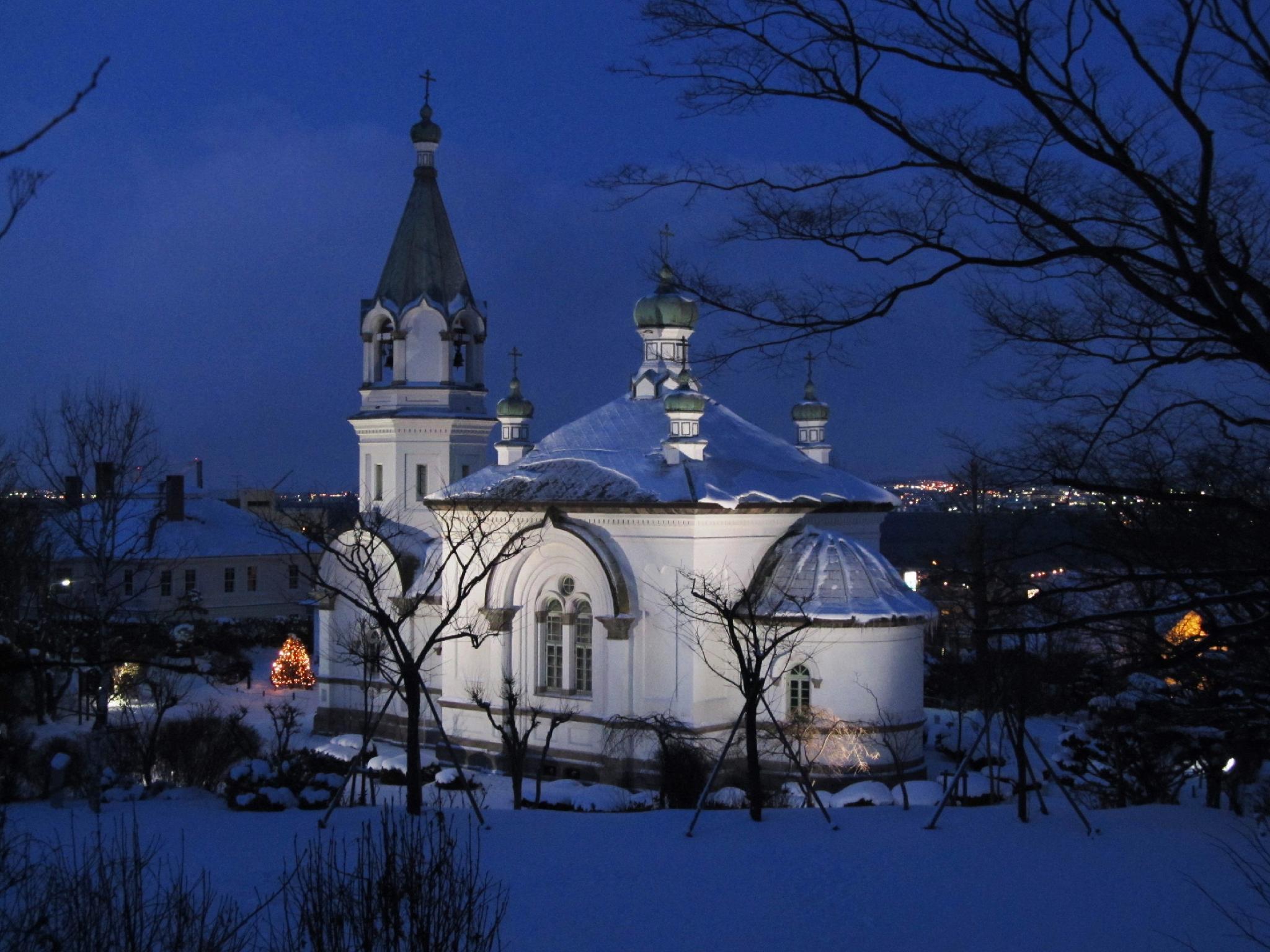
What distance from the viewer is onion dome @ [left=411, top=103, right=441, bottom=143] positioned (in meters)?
30.3

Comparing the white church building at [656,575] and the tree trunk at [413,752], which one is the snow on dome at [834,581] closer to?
the white church building at [656,575]

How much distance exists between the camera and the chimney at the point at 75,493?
1720cm

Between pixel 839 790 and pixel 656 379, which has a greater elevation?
pixel 656 379

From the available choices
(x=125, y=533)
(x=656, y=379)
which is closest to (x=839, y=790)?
(x=656, y=379)

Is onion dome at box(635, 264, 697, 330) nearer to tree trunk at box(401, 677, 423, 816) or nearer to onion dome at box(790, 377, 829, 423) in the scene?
onion dome at box(790, 377, 829, 423)

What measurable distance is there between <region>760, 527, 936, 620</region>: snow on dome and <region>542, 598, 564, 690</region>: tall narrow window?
3761 mm

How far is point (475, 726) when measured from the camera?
24.2 metres

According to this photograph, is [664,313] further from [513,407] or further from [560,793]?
[560,793]

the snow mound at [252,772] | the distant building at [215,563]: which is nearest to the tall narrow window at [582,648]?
the snow mound at [252,772]

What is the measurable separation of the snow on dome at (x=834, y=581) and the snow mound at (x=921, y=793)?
2.93m

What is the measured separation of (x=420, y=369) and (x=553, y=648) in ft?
27.2

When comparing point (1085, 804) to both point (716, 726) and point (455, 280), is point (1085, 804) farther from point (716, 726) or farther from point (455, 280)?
point (455, 280)

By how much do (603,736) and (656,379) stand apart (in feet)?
26.2

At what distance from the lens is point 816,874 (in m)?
12.0
